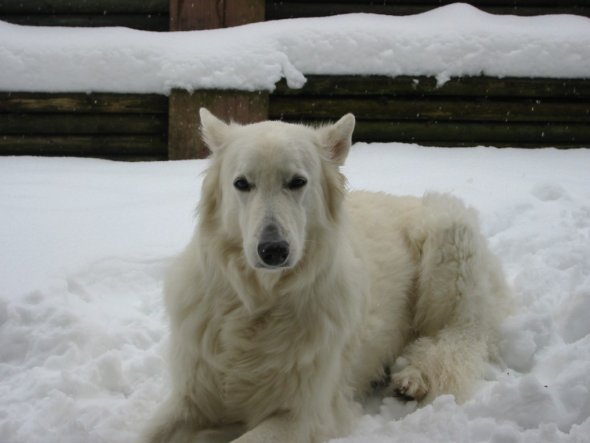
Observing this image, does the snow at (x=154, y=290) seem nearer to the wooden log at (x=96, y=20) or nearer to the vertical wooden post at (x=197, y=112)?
the vertical wooden post at (x=197, y=112)

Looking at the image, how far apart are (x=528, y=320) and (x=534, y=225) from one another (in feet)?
4.37

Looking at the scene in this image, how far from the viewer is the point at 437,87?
262 inches

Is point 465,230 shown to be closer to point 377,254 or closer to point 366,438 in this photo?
point 377,254

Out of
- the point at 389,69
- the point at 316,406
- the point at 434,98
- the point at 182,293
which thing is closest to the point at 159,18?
the point at 389,69

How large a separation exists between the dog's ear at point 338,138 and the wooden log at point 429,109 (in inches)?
147

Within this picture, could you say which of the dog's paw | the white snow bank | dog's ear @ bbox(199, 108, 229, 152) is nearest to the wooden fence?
the white snow bank

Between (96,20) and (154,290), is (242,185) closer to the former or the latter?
(154,290)

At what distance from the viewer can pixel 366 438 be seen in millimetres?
2639

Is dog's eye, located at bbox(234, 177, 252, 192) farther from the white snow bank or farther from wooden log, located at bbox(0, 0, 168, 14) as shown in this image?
wooden log, located at bbox(0, 0, 168, 14)

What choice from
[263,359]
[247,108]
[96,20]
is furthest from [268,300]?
[96,20]

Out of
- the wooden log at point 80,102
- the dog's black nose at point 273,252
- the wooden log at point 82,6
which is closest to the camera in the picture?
the dog's black nose at point 273,252

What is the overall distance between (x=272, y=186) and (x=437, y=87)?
4449 millimetres

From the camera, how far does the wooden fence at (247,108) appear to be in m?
6.55

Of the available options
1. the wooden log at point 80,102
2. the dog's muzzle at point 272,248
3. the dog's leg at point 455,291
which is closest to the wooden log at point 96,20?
the wooden log at point 80,102
